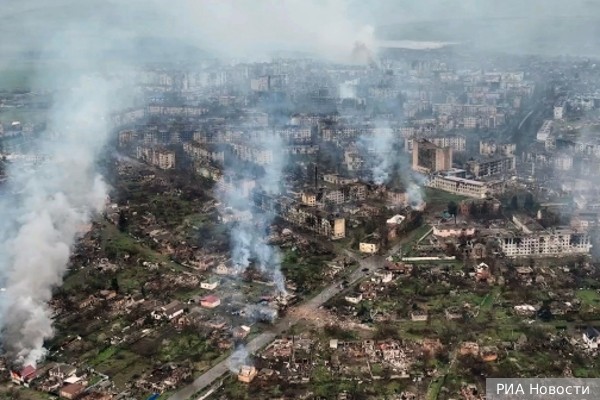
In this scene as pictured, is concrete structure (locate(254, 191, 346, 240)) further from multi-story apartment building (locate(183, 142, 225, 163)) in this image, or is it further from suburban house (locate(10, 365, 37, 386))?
suburban house (locate(10, 365, 37, 386))

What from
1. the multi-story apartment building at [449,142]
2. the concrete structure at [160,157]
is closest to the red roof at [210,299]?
the concrete structure at [160,157]

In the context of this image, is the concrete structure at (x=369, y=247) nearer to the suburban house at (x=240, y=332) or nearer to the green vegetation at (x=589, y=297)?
the green vegetation at (x=589, y=297)

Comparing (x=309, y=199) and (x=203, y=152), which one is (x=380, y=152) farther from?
(x=309, y=199)

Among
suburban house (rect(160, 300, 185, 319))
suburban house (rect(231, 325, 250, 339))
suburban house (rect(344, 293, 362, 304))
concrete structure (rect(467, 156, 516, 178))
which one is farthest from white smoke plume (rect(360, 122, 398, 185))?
suburban house (rect(231, 325, 250, 339))

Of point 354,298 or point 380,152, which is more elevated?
point 380,152

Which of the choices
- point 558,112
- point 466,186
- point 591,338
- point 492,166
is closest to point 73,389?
point 591,338

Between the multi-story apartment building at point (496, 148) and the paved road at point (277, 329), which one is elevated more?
the multi-story apartment building at point (496, 148)
